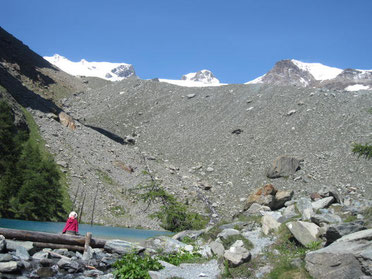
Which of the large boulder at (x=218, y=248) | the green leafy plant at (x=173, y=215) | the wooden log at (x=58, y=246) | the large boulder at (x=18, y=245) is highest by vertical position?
the large boulder at (x=218, y=248)

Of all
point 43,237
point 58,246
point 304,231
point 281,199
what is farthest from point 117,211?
point 304,231

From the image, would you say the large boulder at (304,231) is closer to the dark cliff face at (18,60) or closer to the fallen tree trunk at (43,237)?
the fallen tree trunk at (43,237)

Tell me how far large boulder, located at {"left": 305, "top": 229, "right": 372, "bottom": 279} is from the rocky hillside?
981 inches

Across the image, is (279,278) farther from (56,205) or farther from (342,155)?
(342,155)

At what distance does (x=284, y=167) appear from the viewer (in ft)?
154

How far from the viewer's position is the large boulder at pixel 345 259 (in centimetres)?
862

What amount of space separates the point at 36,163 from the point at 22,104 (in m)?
24.0

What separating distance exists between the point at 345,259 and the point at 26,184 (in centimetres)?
3451

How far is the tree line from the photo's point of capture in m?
34.7

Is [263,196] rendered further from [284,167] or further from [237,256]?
[237,256]

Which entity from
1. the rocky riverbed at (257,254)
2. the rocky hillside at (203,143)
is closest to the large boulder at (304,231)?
the rocky riverbed at (257,254)

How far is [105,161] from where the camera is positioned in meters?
50.3

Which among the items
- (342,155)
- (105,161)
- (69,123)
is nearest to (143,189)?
(105,161)

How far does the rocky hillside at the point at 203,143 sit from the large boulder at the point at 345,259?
981 inches
